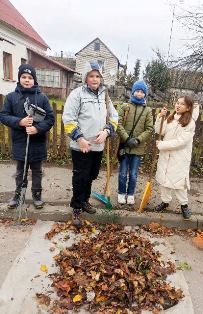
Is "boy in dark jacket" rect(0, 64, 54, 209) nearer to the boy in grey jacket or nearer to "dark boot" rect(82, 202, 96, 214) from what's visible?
the boy in grey jacket

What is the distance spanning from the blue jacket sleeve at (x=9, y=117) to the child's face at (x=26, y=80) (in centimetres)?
25

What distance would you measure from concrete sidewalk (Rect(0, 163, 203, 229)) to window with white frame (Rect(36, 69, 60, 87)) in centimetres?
2127

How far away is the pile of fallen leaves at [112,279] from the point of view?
269 centimetres

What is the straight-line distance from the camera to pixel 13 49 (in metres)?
19.5

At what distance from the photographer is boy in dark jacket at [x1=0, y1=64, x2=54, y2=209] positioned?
12.1 ft

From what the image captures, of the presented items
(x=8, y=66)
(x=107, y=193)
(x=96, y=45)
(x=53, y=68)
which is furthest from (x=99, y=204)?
(x=96, y=45)

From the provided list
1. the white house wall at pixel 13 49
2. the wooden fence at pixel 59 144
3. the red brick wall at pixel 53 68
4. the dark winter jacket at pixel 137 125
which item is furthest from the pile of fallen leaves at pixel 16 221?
the red brick wall at pixel 53 68

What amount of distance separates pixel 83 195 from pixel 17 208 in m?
0.97

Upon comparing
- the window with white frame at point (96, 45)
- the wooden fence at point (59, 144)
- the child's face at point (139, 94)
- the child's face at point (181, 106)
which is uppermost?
the window with white frame at point (96, 45)

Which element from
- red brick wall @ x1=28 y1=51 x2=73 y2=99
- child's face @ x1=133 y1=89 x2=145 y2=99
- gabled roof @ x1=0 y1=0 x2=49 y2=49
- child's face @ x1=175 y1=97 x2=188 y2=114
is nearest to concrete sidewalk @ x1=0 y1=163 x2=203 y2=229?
child's face @ x1=175 y1=97 x2=188 y2=114

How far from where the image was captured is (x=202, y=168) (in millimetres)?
6418

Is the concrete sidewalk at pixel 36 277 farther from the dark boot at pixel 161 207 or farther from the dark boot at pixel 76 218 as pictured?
the dark boot at pixel 161 207

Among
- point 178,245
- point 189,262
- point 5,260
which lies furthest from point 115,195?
point 5,260

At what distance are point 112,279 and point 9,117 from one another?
90.2 inches
